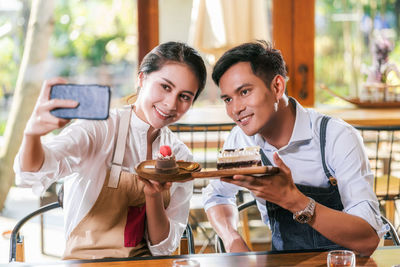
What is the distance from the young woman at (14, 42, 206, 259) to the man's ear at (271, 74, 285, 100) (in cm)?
26

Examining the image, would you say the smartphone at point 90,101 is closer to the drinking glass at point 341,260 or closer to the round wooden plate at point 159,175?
the round wooden plate at point 159,175

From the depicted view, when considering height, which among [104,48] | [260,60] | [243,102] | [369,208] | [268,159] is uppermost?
[104,48]

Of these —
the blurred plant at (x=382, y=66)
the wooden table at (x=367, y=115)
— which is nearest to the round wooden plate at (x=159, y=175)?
the wooden table at (x=367, y=115)

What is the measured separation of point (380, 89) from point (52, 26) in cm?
280

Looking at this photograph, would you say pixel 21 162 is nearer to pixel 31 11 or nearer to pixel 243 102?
pixel 243 102

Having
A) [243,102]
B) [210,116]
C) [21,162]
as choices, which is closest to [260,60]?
[243,102]

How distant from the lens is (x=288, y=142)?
205 centimetres

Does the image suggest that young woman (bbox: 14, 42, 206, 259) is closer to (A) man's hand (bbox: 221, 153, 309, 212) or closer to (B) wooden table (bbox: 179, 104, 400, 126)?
(A) man's hand (bbox: 221, 153, 309, 212)

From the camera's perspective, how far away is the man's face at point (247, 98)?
1941 mm

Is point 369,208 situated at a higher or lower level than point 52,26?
lower

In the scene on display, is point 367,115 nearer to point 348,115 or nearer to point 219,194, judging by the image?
point 348,115

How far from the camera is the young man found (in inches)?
73.4

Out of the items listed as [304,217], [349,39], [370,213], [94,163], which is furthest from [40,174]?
[349,39]

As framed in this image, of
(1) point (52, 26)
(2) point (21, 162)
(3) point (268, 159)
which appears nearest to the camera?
(2) point (21, 162)
